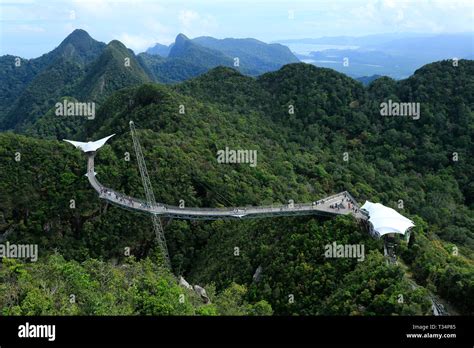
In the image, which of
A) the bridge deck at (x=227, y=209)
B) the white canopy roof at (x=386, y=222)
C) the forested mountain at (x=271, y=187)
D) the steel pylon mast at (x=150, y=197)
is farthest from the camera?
the steel pylon mast at (x=150, y=197)

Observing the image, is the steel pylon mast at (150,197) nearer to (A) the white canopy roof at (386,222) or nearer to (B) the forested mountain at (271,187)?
(B) the forested mountain at (271,187)

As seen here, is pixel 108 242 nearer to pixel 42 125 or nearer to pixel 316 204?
pixel 316 204

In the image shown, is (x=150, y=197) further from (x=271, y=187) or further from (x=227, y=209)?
(x=271, y=187)

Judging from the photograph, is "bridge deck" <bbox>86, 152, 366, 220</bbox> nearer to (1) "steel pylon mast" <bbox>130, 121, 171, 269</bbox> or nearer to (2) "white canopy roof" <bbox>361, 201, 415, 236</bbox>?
(1) "steel pylon mast" <bbox>130, 121, 171, 269</bbox>

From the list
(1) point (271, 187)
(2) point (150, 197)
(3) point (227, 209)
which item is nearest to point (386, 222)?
(3) point (227, 209)

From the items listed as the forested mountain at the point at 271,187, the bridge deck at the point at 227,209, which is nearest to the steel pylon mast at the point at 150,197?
the bridge deck at the point at 227,209

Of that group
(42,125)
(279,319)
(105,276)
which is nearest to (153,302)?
(105,276)

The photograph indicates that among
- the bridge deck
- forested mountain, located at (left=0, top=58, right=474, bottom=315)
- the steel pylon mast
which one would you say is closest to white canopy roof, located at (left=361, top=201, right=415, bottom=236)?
forested mountain, located at (left=0, top=58, right=474, bottom=315)
